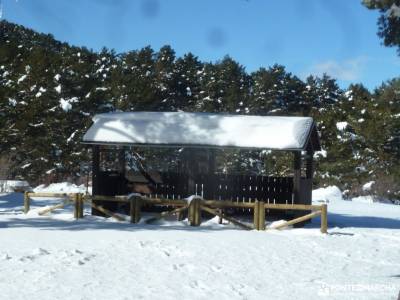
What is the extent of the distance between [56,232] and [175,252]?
3.64 meters

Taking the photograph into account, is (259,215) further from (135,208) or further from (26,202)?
(26,202)

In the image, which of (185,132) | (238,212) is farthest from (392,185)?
(185,132)

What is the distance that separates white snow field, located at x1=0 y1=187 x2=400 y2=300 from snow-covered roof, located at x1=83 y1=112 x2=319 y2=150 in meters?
2.58

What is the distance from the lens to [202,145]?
56.0ft

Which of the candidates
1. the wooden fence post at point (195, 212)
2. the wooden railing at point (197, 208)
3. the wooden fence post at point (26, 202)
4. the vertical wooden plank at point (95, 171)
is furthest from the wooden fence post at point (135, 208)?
the wooden fence post at point (26, 202)

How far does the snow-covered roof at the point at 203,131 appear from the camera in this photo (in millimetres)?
16953

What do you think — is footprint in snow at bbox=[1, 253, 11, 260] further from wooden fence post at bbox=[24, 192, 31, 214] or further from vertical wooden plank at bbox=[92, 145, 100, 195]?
vertical wooden plank at bbox=[92, 145, 100, 195]

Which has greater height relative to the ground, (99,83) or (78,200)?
(99,83)

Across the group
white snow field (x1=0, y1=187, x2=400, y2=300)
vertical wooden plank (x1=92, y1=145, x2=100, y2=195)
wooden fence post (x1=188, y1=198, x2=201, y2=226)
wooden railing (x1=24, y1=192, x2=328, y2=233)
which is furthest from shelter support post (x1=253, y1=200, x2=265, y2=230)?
vertical wooden plank (x1=92, y1=145, x2=100, y2=195)

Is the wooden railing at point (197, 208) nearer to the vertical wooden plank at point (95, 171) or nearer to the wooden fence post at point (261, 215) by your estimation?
the wooden fence post at point (261, 215)

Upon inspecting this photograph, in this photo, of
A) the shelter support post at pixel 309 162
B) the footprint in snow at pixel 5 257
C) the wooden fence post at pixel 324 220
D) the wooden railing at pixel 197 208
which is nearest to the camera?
the footprint in snow at pixel 5 257

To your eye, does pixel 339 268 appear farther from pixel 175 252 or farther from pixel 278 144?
pixel 278 144

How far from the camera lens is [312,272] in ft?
34.3

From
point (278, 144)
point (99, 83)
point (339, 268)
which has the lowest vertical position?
point (339, 268)
